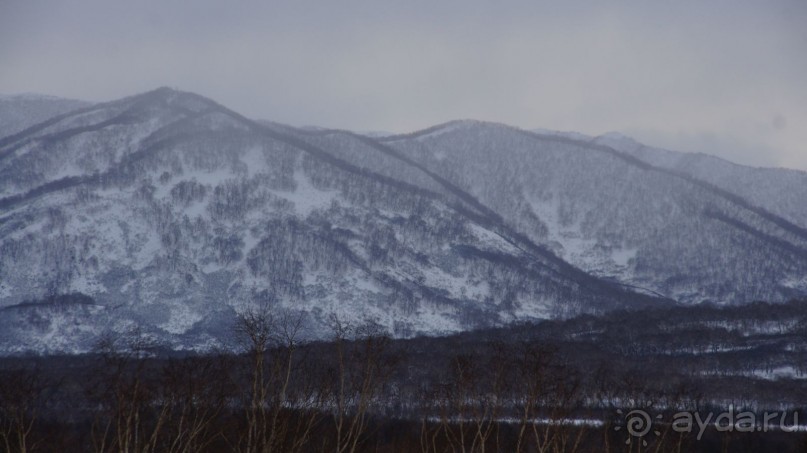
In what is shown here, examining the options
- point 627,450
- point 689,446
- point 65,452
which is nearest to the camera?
point 65,452

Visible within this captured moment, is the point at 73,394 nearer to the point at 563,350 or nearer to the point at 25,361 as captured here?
the point at 25,361

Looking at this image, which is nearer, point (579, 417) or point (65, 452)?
point (65, 452)

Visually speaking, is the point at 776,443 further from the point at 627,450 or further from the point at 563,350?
the point at 563,350

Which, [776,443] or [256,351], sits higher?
[256,351]

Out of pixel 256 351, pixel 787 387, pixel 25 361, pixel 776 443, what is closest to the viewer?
pixel 256 351

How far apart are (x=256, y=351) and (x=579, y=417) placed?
86206mm

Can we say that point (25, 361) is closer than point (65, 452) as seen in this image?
No

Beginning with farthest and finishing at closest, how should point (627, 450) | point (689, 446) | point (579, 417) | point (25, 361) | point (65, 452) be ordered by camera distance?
point (25, 361) → point (579, 417) → point (689, 446) → point (627, 450) → point (65, 452)

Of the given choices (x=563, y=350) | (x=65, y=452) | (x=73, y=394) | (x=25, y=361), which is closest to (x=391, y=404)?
(x=73, y=394)

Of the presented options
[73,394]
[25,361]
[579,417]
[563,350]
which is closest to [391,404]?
[579,417]

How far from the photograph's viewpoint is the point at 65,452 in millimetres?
72938

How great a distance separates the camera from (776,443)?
307ft

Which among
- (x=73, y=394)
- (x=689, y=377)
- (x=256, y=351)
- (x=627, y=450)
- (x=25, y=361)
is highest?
(x=256, y=351)

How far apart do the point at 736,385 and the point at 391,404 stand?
84.3m
